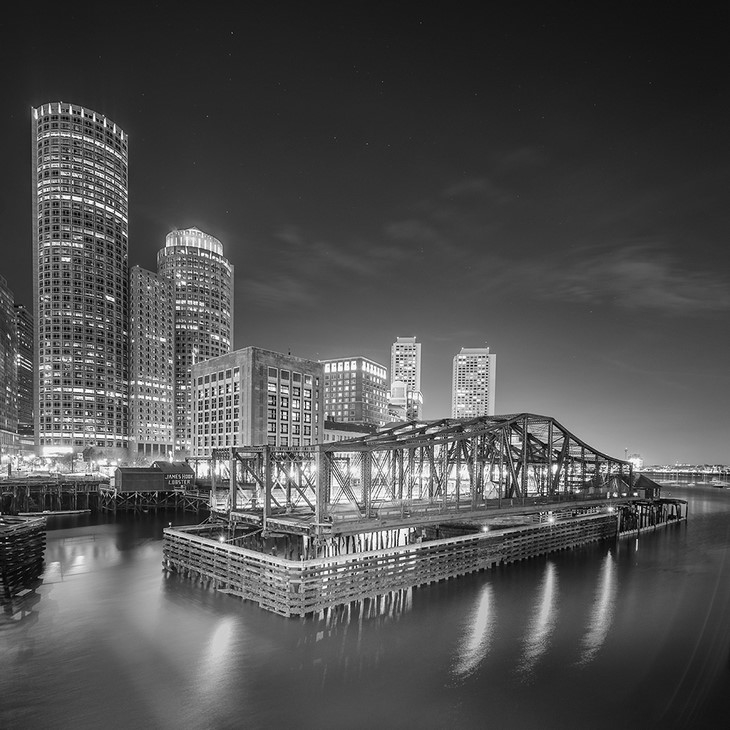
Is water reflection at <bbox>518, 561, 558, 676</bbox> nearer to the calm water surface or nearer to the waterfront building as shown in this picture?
the calm water surface

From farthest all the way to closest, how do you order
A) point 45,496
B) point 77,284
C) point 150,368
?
point 150,368
point 77,284
point 45,496

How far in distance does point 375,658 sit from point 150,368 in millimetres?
181786

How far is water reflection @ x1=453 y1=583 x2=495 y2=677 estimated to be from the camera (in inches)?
754

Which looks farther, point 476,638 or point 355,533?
point 355,533

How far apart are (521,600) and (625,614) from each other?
5227mm

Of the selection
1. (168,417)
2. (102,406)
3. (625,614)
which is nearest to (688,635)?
(625,614)

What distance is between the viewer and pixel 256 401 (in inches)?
4540

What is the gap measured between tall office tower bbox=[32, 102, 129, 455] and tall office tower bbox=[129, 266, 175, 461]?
3062 mm

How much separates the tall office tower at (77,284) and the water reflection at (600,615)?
528 feet

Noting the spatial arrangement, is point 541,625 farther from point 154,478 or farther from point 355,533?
point 154,478

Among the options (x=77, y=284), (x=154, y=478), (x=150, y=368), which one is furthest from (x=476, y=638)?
(x=150, y=368)

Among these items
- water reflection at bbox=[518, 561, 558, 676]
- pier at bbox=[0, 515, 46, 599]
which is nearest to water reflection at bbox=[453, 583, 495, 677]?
water reflection at bbox=[518, 561, 558, 676]

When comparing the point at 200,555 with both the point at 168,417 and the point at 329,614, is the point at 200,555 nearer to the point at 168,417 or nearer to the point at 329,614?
the point at 329,614

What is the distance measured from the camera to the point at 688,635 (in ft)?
78.0
